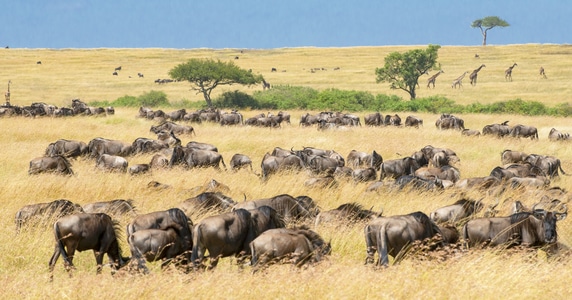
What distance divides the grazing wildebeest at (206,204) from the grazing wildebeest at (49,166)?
23.2 feet

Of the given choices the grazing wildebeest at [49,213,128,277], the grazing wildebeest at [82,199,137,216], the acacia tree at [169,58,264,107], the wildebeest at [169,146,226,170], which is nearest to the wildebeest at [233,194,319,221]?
the grazing wildebeest at [82,199,137,216]

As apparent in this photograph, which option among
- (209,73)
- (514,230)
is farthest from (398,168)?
(209,73)

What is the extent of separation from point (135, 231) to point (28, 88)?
6878 centimetres

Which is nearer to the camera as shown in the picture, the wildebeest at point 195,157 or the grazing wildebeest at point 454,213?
the grazing wildebeest at point 454,213

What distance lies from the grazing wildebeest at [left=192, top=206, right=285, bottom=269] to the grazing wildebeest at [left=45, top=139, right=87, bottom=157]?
14795 millimetres

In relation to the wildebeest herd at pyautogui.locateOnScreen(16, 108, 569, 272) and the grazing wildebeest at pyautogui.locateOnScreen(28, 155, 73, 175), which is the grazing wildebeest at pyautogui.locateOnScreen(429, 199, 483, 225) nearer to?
the wildebeest herd at pyautogui.locateOnScreen(16, 108, 569, 272)

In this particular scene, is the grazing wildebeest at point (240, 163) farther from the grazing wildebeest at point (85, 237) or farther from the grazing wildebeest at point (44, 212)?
Result: the grazing wildebeest at point (85, 237)

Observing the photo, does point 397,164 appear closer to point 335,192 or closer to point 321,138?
point 335,192

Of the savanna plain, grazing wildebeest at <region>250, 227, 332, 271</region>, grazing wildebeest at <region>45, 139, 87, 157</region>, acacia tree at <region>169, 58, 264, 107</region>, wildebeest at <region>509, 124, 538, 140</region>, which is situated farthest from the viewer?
acacia tree at <region>169, 58, 264, 107</region>

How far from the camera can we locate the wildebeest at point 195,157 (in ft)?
70.1

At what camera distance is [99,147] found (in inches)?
931

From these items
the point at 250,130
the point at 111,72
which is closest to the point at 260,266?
the point at 250,130

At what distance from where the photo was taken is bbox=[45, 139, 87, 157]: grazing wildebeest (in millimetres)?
23109

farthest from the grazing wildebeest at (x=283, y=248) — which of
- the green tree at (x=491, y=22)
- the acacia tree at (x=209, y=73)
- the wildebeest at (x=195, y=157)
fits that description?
the green tree at (x=491, y=22)
